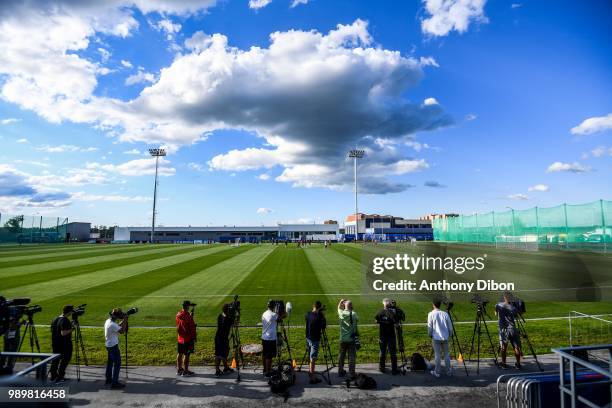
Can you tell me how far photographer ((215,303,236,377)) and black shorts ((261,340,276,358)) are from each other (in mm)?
1087

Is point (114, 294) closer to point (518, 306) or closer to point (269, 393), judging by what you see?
point (269, 393)

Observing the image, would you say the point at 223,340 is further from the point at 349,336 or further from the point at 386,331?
the point at 386,331

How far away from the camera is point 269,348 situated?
9.55m

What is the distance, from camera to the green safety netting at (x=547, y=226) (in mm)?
42906

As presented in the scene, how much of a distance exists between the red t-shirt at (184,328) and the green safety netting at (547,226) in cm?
4965

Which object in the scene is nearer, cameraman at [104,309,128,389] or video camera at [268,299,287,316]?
cameraman at [104,309,128,389]

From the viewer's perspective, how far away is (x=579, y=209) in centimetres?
4550

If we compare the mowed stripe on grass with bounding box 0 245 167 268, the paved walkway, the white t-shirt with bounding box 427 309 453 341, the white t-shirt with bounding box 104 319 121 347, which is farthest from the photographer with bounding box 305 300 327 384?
the mowed stripe on grass with bounding box 0 245 167 268

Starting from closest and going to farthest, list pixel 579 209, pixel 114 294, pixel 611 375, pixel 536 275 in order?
pixel 611 375, pixel 114 294, pixel 536 275, pixel 579 209

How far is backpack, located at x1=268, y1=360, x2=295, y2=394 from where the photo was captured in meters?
8.52

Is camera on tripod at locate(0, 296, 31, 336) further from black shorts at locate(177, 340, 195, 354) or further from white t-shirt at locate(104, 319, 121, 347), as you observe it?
black shorts at locate(177, 340, 195, 354)

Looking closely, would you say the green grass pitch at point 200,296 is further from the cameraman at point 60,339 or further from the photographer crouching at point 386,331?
the cameraman at point 60,339

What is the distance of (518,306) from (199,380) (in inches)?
363

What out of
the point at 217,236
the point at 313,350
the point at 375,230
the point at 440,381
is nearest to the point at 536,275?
the point at 440,381
